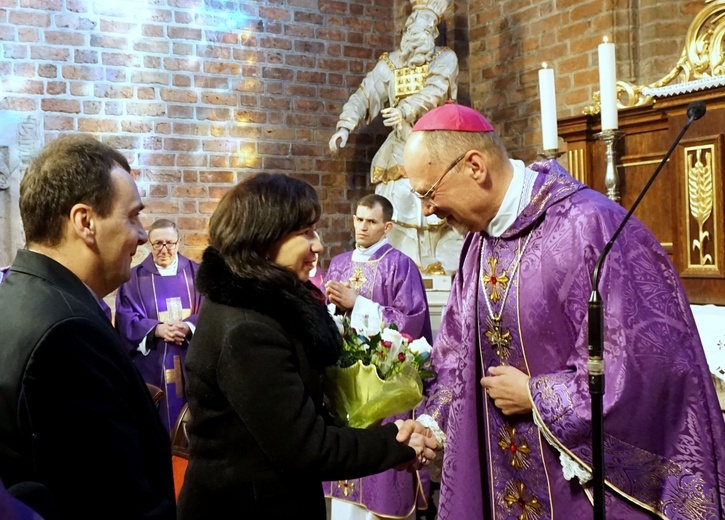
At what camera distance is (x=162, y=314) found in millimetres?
5914

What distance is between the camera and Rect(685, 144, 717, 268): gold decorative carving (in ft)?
12.1

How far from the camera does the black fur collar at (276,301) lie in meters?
1.94

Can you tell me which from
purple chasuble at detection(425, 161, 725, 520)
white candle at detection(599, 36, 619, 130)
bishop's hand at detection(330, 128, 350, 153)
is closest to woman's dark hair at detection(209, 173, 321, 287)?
purple chasuble at detection(425, 161, 725, 520)

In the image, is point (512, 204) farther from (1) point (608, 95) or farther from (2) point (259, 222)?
(1) point (608, 95)

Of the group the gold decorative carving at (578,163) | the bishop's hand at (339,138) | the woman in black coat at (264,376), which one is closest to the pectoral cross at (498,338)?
the woman in black coat at (264,376)

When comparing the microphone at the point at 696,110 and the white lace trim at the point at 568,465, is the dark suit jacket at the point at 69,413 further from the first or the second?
the microphone at the point at 696,110

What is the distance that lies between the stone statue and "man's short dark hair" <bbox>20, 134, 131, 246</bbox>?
452 centimetres

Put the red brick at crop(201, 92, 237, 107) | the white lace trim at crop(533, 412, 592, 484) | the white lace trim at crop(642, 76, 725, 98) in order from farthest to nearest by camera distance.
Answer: the red brick at crop(201, 92, 237, 107), the white lace trim at crop(642, 76, 725, 98), the white lace trim at crop(533, 412, 592, 484)

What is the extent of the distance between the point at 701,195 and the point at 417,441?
89.3 inches

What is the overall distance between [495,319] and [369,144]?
5.35 meters

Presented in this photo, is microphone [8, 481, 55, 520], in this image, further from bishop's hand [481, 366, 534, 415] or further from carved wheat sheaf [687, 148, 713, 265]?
carved wheat sheaf [687, 148, 713, 265]

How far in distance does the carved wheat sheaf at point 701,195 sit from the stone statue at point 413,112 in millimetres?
2419

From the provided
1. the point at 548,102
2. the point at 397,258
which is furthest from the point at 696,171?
the point at 397,258

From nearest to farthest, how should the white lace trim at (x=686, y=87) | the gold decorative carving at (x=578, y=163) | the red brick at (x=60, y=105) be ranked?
1. the white lace trim at (x=686, y=87)
2. the gold decorative carving at (x=578, y=163)
3. the red brick at (x=60, y=105)
